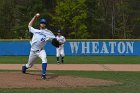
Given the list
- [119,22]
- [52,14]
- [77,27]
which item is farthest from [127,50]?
[119,22]

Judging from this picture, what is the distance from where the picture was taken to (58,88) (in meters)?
12.1

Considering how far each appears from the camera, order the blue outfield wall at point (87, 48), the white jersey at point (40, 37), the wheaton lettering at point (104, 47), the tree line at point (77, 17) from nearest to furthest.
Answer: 1. the white jersey at point (40, 37)
2. the blue outfield wall at point (87, 48)
3. the wheaton lettering at point (104, 47)
4. the tree line at point (77, 17)

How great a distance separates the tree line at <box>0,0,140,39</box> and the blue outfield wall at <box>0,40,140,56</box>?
60.8 feet

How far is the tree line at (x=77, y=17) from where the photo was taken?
54875mm

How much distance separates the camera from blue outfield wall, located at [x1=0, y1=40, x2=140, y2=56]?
34125 millimetres

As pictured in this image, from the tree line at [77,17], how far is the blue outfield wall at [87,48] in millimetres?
18536

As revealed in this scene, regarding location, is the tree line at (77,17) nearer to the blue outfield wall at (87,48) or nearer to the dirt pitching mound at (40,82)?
the blue outfield wall at (87,48)

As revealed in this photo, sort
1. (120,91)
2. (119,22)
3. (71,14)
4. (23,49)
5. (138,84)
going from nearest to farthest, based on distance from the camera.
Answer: (120,91), (138,84), (23,49), (71,14), (119,22)

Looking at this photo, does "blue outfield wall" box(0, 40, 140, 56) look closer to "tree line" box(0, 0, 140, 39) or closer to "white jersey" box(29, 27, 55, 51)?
"tree line" box(0, 0, 140, 39)

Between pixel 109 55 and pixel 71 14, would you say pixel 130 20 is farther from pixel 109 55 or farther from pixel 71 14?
pixel 109 55

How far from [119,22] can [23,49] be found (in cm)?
3681

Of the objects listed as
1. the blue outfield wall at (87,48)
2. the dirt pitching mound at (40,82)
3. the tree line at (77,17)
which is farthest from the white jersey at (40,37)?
the tree line at (77,17)

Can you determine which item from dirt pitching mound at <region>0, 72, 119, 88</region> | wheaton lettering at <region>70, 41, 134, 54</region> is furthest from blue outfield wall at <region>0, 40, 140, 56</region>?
dirt pitching mound at <region>0, 72, 119, 88</region>

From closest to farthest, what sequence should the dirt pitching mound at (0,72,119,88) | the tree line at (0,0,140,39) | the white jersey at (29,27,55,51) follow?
the dirt pitching mound at (0,72,119,88)
the white jersey at (29,27,55,51)
the tree line at (0,0,140,39)
